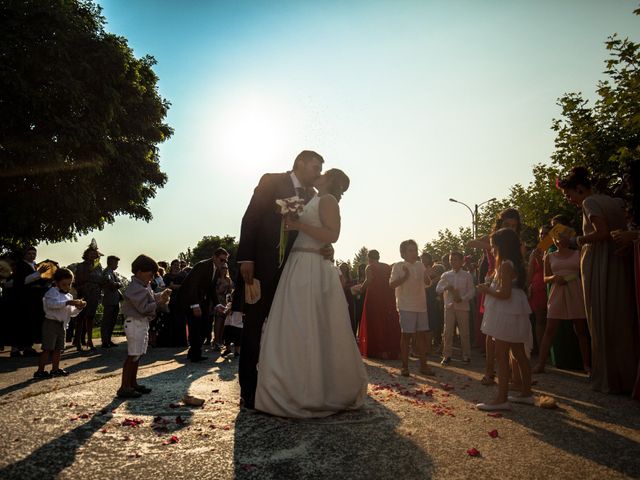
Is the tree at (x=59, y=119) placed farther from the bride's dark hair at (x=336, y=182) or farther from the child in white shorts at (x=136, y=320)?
the bride's dark hair at (x=336, y=182)

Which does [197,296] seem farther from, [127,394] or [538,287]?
[538,287]

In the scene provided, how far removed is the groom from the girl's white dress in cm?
234

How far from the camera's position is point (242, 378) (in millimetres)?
4551

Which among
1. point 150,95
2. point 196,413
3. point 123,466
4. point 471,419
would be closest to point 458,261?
point 471,419

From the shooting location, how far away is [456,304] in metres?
9.27

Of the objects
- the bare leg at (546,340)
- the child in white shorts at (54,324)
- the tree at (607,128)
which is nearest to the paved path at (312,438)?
the child in white shorts at (54,324)

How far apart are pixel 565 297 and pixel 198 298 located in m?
6.88

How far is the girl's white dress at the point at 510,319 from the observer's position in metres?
4.79

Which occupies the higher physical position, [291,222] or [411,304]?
[291,222]

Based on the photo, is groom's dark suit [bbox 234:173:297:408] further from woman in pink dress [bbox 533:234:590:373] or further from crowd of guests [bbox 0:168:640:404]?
woman in pink dress [bbox 533:234:590:373]

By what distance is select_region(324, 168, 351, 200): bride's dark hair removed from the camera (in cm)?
498

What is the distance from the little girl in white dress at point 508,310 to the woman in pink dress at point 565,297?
244 cm

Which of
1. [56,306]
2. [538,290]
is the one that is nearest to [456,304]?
[538,290]

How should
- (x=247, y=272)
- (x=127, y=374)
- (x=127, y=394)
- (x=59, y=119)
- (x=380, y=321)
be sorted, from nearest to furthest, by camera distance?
(x=247, y=272), (x=127, y=394), (x=127, y=374), (x=380, y=321), (x=59, y=119)
